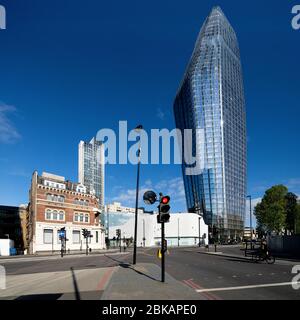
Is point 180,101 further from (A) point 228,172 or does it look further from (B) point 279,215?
(B) point 279,215

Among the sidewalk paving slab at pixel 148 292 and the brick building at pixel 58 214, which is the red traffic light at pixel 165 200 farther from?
the brick building at pixel 58 214

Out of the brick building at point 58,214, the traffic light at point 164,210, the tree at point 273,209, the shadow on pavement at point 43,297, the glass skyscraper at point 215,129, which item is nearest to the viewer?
the shadow on pavement at point 43,297

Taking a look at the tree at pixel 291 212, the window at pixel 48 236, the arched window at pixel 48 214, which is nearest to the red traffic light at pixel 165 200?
the window at pixel 48 236

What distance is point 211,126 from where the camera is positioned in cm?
16725

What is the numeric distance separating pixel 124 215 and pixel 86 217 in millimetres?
64187

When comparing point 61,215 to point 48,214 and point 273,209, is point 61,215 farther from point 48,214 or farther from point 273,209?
point 273,209

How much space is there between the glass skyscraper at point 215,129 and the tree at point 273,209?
7242 cm

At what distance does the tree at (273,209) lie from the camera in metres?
86.4

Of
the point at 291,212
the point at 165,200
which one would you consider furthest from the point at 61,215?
the point at 291,212

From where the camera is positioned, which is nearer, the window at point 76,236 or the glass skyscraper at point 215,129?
the window at point 76,236

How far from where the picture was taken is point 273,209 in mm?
86750

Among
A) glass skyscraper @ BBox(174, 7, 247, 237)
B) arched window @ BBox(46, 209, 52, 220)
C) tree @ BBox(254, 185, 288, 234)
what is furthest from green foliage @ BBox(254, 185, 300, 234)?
glass skyscraper @ BBox(174, 7, 247, 237)

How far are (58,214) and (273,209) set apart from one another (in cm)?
5163

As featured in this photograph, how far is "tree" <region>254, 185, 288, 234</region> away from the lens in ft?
283
